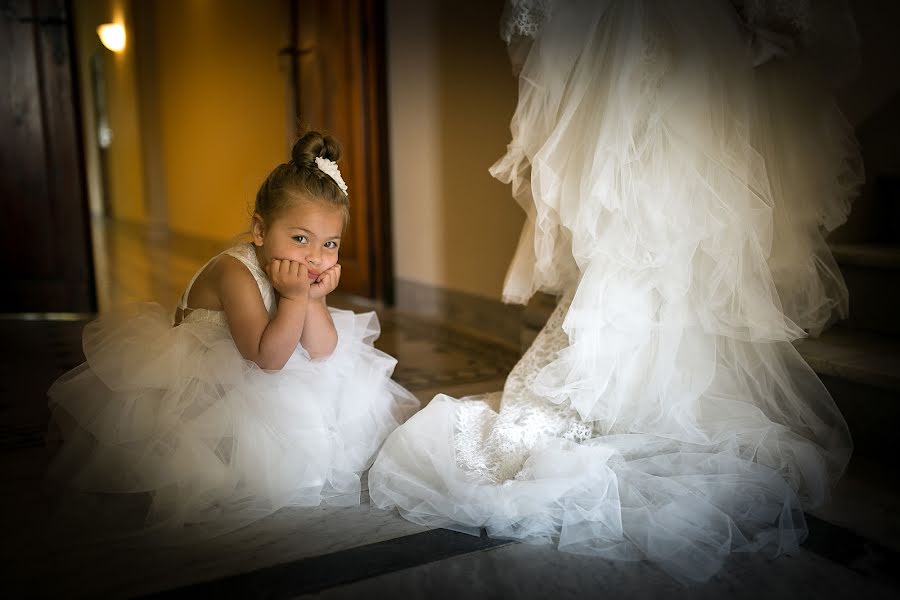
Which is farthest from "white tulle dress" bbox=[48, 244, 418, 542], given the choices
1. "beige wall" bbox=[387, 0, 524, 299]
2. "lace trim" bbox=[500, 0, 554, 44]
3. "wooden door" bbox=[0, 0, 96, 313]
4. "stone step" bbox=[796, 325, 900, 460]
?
"wooden door" bbox=[0, 0, 96, 313]

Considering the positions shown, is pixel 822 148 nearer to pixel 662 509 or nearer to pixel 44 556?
pixel 662 509

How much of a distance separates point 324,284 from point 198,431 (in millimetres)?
363

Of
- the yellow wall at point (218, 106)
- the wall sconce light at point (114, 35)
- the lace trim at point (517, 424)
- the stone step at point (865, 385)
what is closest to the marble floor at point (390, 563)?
the stone step at point (865, 385)

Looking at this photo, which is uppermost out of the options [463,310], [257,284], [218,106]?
[218,106]

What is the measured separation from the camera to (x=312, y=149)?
151 cm

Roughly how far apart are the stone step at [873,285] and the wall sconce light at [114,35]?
28.0ft

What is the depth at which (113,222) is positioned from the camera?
1027cm

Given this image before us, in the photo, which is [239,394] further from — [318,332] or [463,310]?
[463,310]

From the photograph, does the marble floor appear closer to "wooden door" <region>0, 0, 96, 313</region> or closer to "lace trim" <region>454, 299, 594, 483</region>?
"lace trim" <region>454, 299, 594, 483</region>

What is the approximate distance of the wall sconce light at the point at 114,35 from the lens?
28.0ft

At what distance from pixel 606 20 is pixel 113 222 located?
10066 mm

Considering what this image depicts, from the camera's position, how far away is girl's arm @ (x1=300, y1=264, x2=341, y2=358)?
4.90 feet

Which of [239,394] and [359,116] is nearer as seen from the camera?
[239,394]

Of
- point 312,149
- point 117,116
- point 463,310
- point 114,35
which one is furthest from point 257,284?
point 117,116
